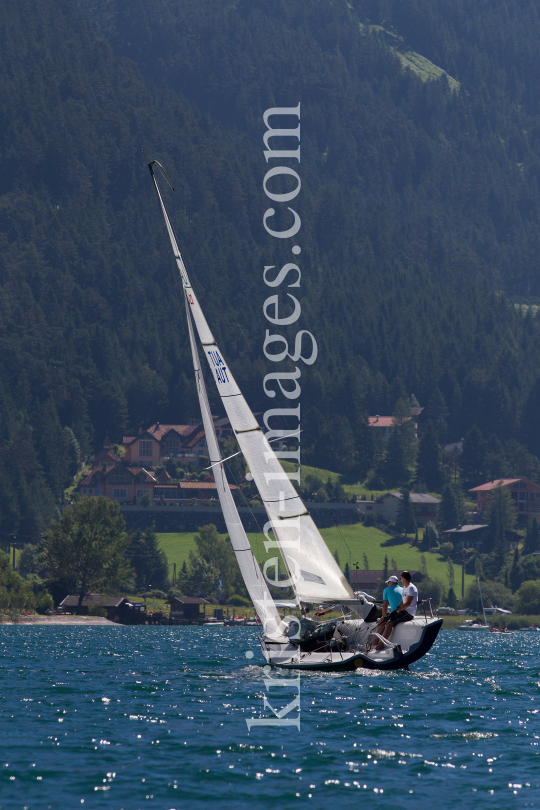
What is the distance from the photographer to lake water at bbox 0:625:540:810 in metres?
19.5

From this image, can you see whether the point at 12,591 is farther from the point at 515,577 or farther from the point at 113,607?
the point at 515,577

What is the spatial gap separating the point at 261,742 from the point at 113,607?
99918mm

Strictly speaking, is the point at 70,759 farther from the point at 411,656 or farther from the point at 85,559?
the point at 85,559

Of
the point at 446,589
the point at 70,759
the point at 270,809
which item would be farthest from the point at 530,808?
the point at 446,589

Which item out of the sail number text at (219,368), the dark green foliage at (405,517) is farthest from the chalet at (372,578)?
the sail number text at (219,368)

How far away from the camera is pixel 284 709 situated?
91.5 ft

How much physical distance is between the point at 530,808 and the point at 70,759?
841cm

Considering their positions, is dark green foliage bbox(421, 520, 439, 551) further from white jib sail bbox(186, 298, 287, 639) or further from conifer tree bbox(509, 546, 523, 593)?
white jib sail bbox(186, 298, 287, 639)

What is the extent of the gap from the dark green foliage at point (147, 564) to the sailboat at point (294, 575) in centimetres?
11450

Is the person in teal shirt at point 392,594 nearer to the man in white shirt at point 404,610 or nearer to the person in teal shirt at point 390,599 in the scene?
the person in teal shirt at point 390,599

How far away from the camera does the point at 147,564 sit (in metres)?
150

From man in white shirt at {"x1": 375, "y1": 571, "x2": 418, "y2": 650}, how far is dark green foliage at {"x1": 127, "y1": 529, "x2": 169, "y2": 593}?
116 metres

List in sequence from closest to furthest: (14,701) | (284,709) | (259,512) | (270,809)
Result: 1. (270,809)
2. (284,709)
3. (14,701)
4. (259,512)

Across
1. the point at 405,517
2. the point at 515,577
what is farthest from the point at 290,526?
the point at 405,517
